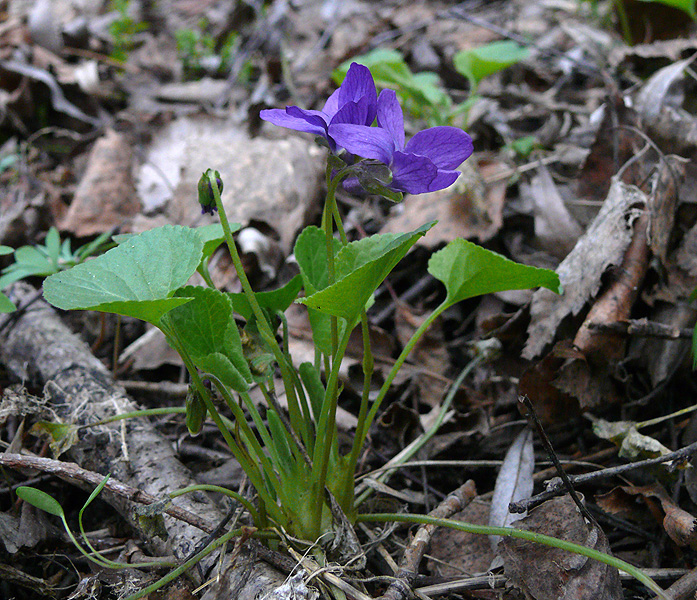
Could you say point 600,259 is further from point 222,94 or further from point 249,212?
point 222,94

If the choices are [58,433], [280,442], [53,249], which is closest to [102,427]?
[58,433]

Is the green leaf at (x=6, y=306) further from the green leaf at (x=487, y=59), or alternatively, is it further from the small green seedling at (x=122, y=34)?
the small green seedling at (x=122, y=34)

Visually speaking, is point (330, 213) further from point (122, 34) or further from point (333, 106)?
point (122, 34)

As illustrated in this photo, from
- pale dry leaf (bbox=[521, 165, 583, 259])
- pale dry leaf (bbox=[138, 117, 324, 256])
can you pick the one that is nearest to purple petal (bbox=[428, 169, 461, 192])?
pale dry leaf (bbox=[521, 165, 583, 259])

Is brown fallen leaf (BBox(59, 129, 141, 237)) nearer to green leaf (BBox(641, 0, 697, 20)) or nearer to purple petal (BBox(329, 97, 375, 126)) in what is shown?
purple petal (BBox(329, 97, 375, 126))

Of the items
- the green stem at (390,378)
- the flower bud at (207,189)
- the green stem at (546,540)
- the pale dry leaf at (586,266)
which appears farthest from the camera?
the pale dry leaf at (586,266)

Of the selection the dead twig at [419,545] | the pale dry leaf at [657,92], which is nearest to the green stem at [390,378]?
the dead twig at [419,545]

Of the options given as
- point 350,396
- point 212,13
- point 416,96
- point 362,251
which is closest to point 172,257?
point 362,251
